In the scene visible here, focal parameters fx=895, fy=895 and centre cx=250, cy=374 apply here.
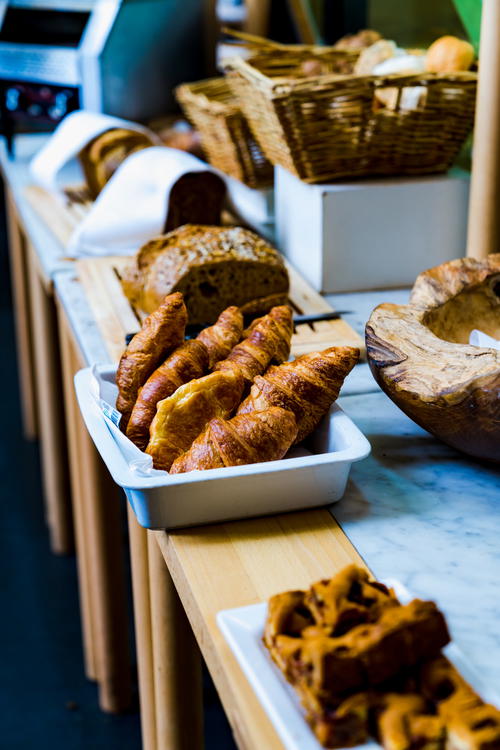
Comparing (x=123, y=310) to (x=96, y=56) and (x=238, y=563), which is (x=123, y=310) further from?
(x=96, y=56)

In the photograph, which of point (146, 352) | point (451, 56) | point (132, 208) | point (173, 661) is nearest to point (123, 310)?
point (132, 208)

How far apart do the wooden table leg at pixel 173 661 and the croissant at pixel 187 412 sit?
191 millimetres

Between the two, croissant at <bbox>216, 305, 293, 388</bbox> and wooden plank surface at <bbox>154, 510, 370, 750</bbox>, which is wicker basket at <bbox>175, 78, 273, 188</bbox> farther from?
wooden plank surface at <bbox>154, 510, 370, 750</bbox>

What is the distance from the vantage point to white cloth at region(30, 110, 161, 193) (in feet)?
6.36

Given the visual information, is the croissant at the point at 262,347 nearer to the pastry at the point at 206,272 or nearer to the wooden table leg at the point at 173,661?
the wooden table leg at the point at 173,661

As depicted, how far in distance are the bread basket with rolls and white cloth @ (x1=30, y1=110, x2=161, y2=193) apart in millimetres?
1080

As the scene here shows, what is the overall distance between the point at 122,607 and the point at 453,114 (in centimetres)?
112

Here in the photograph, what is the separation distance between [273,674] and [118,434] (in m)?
0.33

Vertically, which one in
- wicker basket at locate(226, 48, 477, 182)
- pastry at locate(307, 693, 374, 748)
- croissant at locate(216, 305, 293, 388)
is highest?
wicker basket at locate(226, 48, 477, 182)

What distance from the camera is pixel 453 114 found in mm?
1455

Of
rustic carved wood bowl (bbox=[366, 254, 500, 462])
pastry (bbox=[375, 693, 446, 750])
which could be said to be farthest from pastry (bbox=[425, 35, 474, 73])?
pastry (bbox=[375, 693, 446, 750])

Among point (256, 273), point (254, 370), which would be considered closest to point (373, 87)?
point (256, 273)

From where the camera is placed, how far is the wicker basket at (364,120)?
54.4 inches

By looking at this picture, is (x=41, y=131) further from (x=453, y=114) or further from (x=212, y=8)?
(x=453, y=114)
